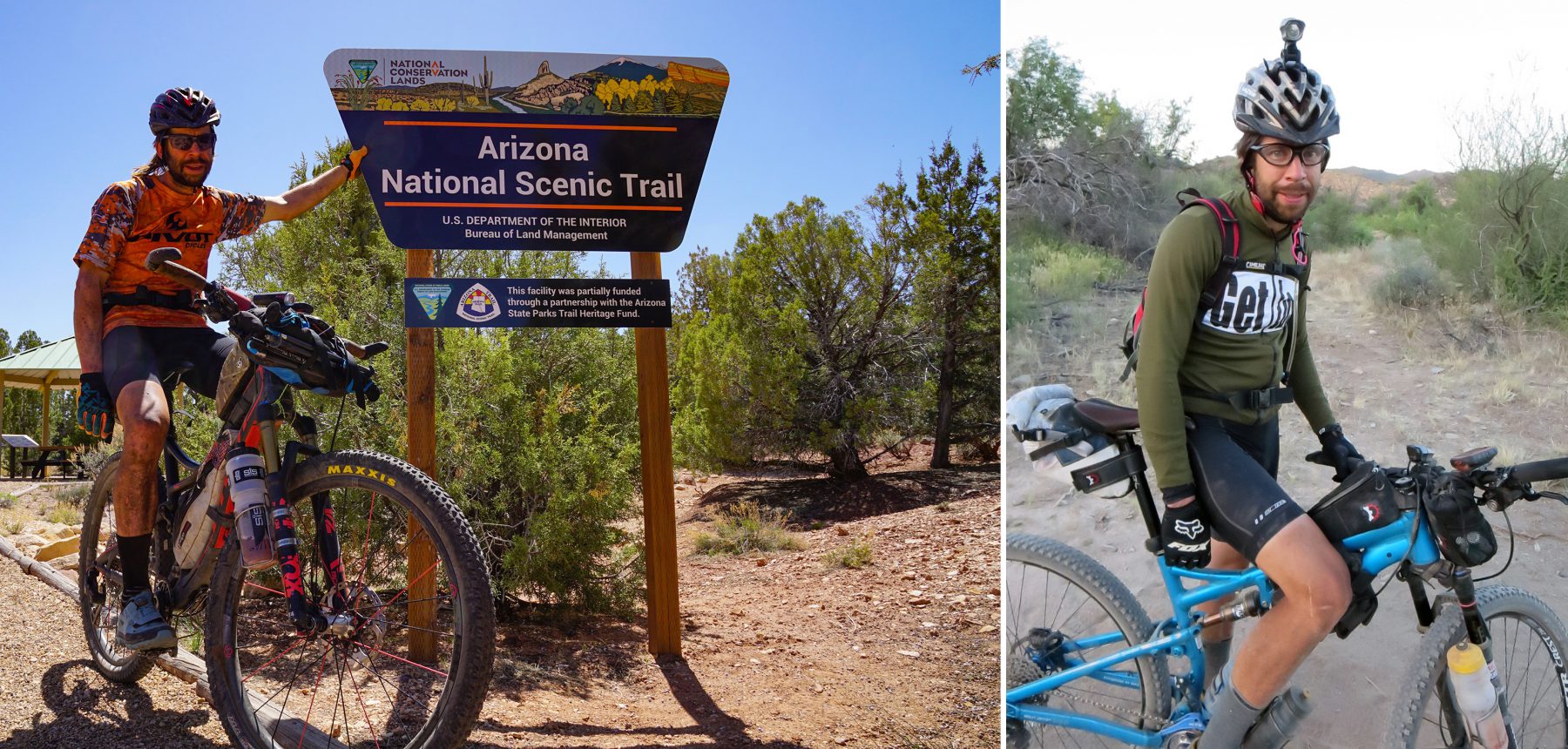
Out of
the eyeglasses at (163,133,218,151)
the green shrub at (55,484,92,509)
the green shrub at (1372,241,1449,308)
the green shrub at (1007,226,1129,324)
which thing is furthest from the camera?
the green shrub at (55,484,92,509)

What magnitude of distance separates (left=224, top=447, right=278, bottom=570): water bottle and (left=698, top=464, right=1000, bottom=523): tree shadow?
241 inches

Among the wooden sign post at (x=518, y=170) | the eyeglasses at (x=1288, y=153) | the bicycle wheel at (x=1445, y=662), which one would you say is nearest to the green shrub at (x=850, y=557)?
the wooden sign post at (x=518, y=170)

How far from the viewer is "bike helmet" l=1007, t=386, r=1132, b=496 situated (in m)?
2.88

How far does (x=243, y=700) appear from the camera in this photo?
3115mm

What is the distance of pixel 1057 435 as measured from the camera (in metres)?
2.89

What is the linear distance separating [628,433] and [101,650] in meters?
2.74

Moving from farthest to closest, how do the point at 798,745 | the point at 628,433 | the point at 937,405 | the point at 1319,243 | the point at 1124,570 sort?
the point at 937,405, the point at 1319,243, the point at 628,433, the point at 1124,570, the point at 798,745

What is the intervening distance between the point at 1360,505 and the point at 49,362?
47.7 feet

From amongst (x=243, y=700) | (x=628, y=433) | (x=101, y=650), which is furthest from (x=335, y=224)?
(x=243, y=700)

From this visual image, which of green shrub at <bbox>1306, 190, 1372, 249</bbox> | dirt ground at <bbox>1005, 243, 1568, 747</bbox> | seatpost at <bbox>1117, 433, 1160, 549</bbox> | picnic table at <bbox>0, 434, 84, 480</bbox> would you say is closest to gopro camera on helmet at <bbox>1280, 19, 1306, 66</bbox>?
seatpost at <bbox>1117, 433, 1160, 549</bbox>

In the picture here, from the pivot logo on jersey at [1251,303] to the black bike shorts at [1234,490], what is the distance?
0.86ft

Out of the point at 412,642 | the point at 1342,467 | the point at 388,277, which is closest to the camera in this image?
the point at 1342,467

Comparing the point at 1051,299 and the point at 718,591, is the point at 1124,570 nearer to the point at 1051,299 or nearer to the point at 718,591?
the point at 718,591

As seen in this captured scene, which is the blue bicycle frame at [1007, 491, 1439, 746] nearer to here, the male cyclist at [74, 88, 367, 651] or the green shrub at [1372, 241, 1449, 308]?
the male cyclist at [74, 88, 367, 651]
